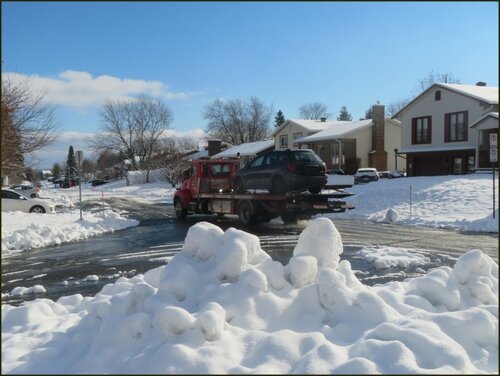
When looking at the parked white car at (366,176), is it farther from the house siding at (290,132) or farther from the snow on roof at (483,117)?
the house siding at (290,132)

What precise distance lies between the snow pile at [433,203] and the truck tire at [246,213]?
5405mm

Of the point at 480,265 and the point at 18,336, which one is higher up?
the point at 480,265

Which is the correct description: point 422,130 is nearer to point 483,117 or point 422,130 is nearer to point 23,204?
point 483,117

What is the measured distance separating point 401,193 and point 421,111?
48.2 ft

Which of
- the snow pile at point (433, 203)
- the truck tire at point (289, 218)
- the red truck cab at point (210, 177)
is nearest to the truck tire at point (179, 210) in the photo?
the red truck cab at point (210, 177)

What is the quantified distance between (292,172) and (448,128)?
24148 mm

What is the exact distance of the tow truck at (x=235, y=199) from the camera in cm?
1574

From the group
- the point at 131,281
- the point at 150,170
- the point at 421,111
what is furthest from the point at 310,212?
the point at 150,170

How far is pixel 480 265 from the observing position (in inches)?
228

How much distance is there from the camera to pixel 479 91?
34.4 m

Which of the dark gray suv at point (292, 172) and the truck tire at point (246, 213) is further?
the truck tire at point (246, 213)

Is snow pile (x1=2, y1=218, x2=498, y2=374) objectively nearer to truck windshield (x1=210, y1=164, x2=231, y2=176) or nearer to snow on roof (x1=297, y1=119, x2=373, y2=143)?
truck windshield (x1=210, y1=164, x2=231, y2=176)

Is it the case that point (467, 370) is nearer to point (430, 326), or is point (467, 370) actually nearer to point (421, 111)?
point (430, 326)

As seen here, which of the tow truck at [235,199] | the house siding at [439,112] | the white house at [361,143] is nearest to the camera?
the tow truck at [235,199]
